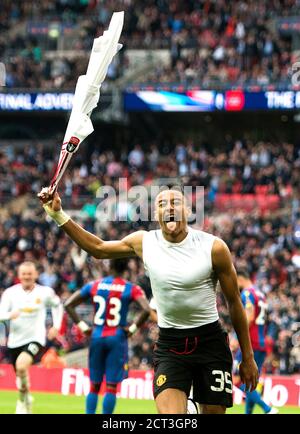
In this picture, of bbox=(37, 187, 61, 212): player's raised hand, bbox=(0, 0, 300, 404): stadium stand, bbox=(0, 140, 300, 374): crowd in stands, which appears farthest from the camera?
bbox=(0, 0, 300, 404): stadium stand

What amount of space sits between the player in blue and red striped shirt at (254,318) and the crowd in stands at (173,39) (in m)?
19.8

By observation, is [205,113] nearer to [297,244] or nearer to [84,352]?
[297,244]

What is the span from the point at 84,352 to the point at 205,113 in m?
15.9

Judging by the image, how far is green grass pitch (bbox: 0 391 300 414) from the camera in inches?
655

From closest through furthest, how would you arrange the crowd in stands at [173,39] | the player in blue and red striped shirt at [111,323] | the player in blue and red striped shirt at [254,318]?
the player in blue and red striped shirt at [111,323]
the player in blue and red striped shirt at [254,318]
the crowd in stands at [173,39]

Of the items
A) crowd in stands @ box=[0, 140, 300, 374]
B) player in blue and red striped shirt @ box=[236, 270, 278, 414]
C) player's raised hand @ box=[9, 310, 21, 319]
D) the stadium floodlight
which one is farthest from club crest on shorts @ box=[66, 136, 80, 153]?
crowd in stands @ box=[0, 140, 300, 374]

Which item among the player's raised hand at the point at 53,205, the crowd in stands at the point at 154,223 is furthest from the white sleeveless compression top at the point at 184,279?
the crowd in stands at the point at 154,223

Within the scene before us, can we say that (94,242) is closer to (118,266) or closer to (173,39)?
(118,266)

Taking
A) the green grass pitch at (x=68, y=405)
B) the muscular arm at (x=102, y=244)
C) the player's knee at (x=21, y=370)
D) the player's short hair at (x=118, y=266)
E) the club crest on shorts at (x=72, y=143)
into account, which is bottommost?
the green grass pitch at (x=68, y=405)

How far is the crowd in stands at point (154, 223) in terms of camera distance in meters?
23.6

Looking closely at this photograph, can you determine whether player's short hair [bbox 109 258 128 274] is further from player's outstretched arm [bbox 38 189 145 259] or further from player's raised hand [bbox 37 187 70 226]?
A: player's raised hand [bbox 37 187 70 226]

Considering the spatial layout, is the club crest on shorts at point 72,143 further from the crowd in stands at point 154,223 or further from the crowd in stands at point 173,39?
the crowd in stands at point 173,39

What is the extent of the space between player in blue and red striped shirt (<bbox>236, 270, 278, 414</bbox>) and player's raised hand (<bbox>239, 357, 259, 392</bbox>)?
641cm

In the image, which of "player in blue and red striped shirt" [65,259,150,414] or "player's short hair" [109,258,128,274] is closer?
"player in blue and red striped shirt" [65,259,150,414]
